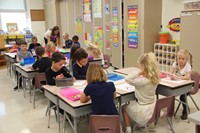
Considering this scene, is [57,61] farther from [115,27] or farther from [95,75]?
[115,27]

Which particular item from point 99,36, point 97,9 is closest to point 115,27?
point 99,36

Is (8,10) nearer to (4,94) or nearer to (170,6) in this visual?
(4,94)

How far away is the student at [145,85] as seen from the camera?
2.59 m

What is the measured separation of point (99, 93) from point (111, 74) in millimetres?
1192

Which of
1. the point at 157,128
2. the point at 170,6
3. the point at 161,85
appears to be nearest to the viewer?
the point at 161,85

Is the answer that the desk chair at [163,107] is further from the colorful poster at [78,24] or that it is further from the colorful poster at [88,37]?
the colorful poster at [78,24]

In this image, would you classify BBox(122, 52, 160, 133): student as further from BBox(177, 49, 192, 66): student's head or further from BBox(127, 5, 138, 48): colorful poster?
BBox(127, 5, 138, 48): colorful poster

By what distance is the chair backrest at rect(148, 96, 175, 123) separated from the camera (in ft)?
8.21

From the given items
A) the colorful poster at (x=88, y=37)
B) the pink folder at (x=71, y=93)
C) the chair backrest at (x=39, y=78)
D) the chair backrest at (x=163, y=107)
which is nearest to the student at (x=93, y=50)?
the chair backrest at (x=39, y=78)

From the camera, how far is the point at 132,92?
277 cm

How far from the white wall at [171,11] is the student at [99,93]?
154 inches

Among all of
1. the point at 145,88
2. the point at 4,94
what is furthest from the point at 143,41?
the point at 4,94

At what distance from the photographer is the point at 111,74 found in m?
3.47

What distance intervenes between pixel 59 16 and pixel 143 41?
18.6 feet
